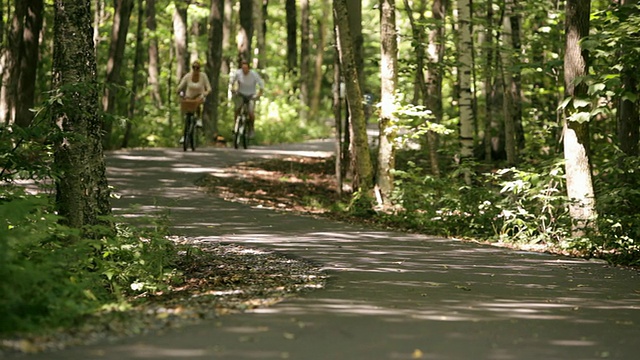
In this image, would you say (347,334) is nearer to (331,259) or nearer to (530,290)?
(530,290)

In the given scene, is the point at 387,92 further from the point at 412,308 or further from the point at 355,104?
the point at 412,308

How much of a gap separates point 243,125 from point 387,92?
13.3 meters

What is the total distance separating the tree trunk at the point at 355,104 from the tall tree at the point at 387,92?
538mm

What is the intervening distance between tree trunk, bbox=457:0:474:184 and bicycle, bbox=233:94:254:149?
9734 mm

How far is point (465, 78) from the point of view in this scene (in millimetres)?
22812

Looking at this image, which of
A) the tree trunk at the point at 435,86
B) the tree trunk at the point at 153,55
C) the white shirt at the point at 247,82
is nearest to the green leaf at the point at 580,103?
the tree trunk at the point at 435,86

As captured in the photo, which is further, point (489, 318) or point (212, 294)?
point (212, 294)

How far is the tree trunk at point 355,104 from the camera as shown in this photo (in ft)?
66.2

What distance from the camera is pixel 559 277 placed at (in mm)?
11844

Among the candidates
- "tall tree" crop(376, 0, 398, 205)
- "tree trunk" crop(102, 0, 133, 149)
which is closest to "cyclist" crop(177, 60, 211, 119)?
"tree trunk" crop(102, 0, 133, 149)

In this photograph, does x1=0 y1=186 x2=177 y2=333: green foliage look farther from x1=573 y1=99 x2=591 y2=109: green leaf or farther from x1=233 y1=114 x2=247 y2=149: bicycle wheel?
x1=233 y1=114 x2=247 y2=149: bicycle wheel

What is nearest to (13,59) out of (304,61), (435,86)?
(435,86)

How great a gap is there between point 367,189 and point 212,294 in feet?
35.9

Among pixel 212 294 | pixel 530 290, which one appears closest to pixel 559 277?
pixel 530 290
